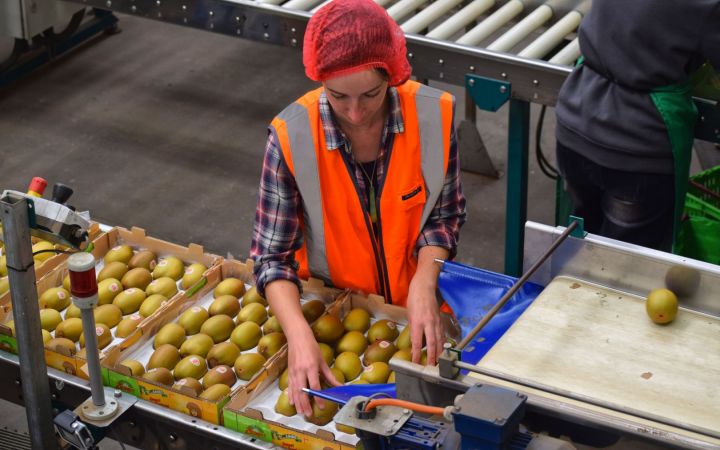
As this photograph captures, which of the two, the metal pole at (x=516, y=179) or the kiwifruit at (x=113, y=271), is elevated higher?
the kiwifruit at (x=113, y=271)

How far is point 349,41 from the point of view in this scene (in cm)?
243

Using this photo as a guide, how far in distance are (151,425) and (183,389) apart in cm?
15

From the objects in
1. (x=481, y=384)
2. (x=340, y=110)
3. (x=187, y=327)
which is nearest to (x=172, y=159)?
(x=187, y=327)

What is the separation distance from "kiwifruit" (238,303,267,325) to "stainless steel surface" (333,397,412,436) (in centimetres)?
95

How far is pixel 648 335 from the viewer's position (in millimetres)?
2268

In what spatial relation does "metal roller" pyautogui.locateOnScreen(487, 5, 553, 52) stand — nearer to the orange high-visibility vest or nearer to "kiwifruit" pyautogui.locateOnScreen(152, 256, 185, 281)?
the orange high-visibility vest

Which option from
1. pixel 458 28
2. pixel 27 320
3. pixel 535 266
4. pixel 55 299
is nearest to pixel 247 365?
pixel 27 320

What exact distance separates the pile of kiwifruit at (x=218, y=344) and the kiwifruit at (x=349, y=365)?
0.19 meters

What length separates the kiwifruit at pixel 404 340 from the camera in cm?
274

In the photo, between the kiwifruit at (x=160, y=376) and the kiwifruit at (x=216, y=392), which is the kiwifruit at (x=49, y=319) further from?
the kiwifruit at (x=216, y=392)

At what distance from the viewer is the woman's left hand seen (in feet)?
8.40

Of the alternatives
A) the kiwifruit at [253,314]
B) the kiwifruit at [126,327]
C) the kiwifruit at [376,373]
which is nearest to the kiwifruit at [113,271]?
the kiwifruit at [126,327]

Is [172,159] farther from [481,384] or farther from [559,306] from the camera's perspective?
[481,384]

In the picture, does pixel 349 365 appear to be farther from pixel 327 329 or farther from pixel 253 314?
pixel 253 314
